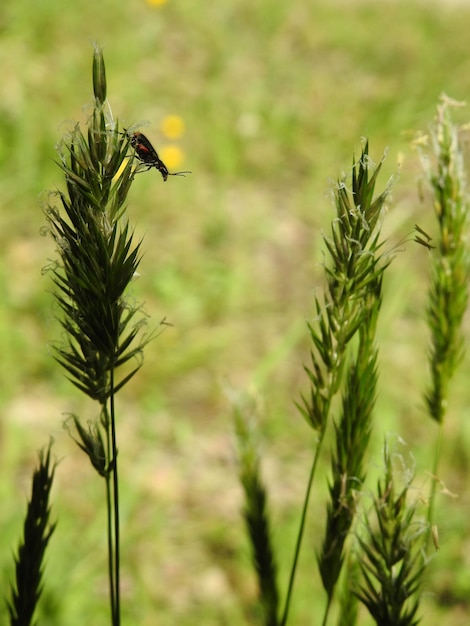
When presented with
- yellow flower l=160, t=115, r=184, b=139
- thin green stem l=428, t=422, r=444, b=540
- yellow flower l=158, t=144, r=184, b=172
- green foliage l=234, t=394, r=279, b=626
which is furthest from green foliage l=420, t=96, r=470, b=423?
yellow flower l=160, t=115, r=184, b=139

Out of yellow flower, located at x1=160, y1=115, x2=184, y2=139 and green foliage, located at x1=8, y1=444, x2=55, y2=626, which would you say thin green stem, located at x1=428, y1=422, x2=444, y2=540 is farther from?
yellow flower, located at x1=160, y1=115, x2=184, y2=139

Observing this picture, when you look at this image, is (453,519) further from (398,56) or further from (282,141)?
(398,56)

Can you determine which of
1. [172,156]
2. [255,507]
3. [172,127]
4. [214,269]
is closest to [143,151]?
[255,507]

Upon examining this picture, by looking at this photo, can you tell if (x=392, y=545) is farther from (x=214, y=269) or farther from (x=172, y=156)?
(x=172, y=156)

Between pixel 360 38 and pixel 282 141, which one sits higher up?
pixel 360 38

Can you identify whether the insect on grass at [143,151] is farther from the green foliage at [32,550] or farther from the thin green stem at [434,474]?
the thin green stem at [434,474]

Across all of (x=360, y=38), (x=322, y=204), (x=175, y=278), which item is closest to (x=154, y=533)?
(x=175, y=278)

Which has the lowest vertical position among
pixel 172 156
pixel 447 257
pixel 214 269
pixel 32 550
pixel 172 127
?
pixel 32 550
